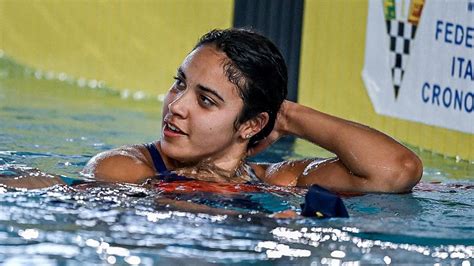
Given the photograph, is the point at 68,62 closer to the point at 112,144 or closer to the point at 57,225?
the point at 112,144

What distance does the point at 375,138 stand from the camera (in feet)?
13.0

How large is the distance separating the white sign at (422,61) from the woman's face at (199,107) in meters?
2.44

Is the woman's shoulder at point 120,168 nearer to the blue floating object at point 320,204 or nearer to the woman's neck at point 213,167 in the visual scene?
the woman's neck at point 213,167

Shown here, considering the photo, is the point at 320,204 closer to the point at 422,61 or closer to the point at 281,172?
the point at 281,172

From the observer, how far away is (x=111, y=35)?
29.0 feet

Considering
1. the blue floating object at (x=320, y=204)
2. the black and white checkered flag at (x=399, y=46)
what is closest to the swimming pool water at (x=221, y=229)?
the blue floating object at (x=320, y=204)

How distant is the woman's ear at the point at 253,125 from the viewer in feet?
12.7

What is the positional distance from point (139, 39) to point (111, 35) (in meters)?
0.27

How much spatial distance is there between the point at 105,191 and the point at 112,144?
6.85 ft

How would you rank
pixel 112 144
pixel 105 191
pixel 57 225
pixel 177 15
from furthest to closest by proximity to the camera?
pixel 177 15, pixel 112 144, pixel 105 191, pixel 57 225

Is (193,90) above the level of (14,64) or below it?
above

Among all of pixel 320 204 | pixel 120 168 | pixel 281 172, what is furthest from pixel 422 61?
pixel 320 204

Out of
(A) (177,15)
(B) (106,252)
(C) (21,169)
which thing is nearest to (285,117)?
(C) (21,169)

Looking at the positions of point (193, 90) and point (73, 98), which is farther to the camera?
point (73, 98)
